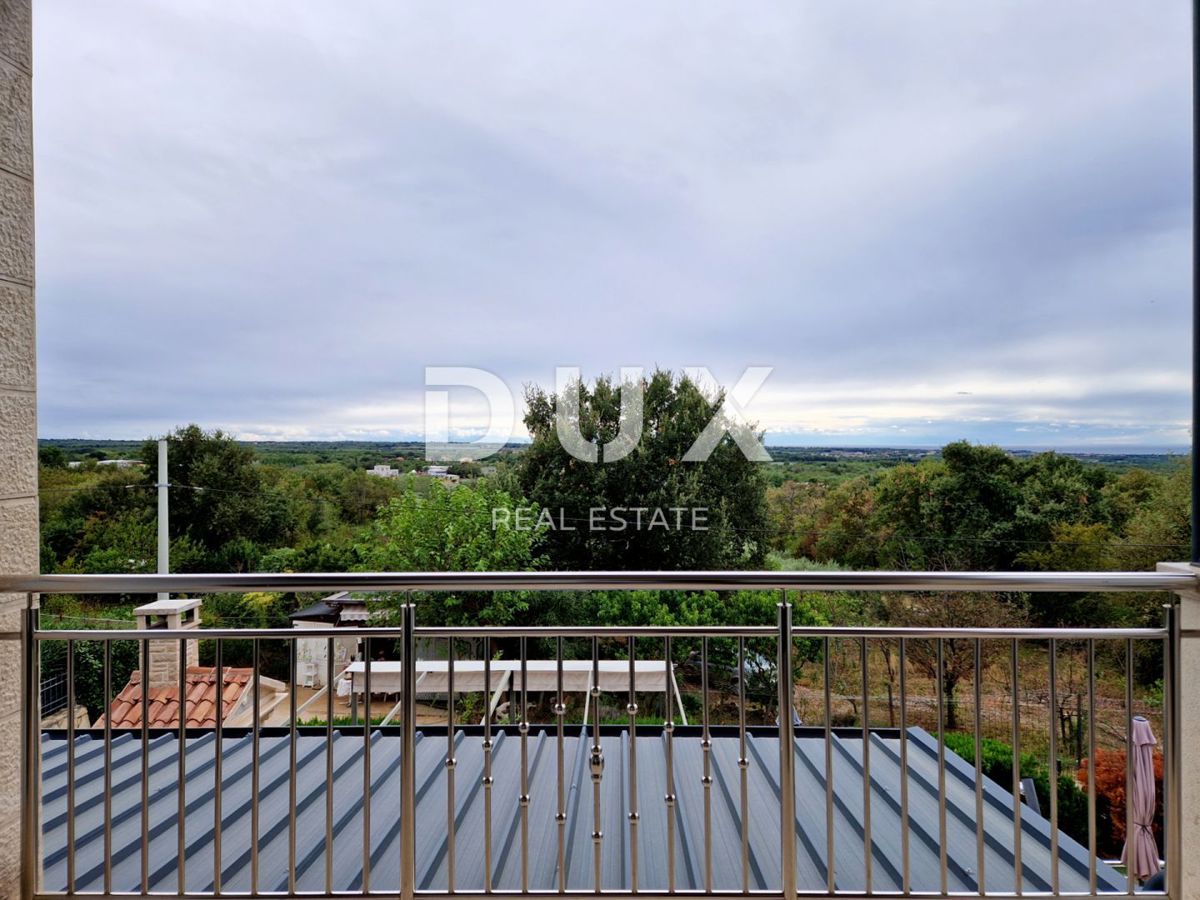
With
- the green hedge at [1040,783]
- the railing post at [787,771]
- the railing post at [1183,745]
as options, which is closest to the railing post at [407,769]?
the railing post at [787,771]

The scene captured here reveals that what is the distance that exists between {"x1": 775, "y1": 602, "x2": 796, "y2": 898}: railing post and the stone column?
2011 mm

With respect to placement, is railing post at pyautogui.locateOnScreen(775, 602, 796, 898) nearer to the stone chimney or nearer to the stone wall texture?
the stone wall texture

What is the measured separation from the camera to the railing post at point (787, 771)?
4.94ft

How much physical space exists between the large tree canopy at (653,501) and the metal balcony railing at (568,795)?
8.16 m

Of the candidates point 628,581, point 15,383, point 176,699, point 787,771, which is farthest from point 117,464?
point 787,771

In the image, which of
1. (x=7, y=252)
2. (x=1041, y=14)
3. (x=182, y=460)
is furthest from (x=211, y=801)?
(x=1041, y=14)

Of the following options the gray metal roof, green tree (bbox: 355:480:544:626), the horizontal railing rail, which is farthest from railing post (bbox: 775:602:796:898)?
green tree (bbox: 355:480:544:626)

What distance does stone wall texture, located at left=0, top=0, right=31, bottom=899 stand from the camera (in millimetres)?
1554

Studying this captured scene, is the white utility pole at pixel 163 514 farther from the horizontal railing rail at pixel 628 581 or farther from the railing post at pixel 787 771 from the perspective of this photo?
the railing post at pixel 787 771

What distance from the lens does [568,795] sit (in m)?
2.29

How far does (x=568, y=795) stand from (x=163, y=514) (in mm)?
11557

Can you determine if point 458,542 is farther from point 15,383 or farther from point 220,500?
point 15,383

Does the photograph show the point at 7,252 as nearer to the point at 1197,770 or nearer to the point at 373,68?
the point at 1197,770

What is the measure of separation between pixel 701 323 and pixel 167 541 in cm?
1087
